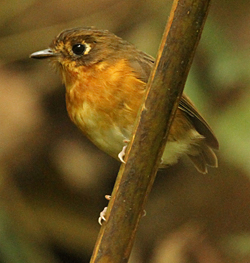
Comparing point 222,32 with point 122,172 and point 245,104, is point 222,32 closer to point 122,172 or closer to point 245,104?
point 245,104

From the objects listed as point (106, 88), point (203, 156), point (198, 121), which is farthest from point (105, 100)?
point (203, 156)

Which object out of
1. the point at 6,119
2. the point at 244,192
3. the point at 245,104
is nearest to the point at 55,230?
the point at 6,119

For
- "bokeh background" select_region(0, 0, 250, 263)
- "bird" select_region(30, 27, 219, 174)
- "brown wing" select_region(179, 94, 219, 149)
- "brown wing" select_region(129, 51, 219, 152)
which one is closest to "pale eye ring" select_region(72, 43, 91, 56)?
"bird" select_region(30, 27, 219, 174)

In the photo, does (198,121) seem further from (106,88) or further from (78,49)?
(78,49)

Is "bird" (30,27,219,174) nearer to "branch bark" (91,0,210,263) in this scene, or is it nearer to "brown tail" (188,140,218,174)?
"brown tail" (188,140,218,174)

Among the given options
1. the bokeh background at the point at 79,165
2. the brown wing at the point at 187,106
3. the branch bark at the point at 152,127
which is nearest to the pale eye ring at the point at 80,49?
the brown wing at the point at 187,106
